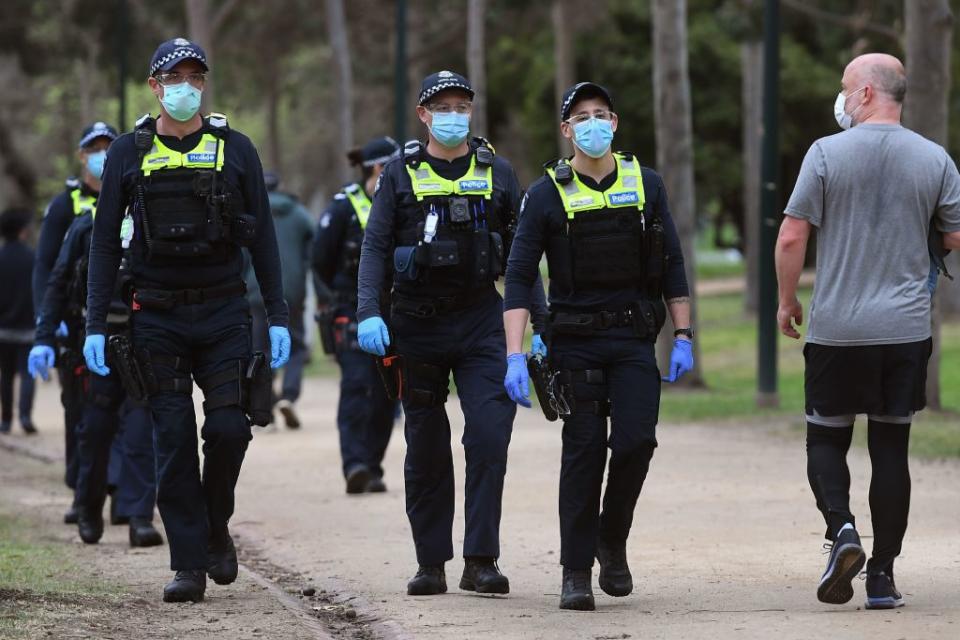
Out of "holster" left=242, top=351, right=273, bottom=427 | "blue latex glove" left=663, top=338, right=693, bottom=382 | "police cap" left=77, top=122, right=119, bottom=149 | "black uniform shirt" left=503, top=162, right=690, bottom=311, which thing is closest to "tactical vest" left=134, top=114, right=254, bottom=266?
"holster" left=242, top=351, right=273, bottom=427

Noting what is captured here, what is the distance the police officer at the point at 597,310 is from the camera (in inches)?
288

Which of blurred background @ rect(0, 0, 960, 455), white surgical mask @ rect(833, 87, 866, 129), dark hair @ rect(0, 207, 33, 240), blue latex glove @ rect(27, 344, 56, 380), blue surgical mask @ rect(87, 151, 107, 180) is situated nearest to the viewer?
white surgical mask @ rect(833, 87, 866, 129)

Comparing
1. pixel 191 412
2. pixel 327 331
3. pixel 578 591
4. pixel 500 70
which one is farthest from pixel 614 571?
pixel 500 70

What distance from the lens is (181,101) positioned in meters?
7.62

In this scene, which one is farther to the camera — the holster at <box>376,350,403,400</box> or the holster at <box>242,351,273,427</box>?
the holster at <box>376,350,403,400</box>

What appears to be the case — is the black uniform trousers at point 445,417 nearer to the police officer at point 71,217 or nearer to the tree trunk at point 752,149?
the police officer at point 71,217

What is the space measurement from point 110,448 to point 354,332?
2.36 metres

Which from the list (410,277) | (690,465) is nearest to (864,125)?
(410,277)

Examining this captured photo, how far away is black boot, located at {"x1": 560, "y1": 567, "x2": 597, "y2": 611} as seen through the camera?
7.27 metres

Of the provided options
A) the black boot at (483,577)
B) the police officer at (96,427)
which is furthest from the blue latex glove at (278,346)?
the police officer at (96,427)

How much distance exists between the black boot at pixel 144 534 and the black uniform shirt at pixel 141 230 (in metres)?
2.14

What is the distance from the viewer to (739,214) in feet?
175

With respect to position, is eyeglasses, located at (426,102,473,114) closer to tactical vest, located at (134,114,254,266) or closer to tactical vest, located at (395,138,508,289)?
tactical vest, located at (395,138,508,289)

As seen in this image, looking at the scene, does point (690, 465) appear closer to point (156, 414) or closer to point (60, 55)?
point (156, 414)
